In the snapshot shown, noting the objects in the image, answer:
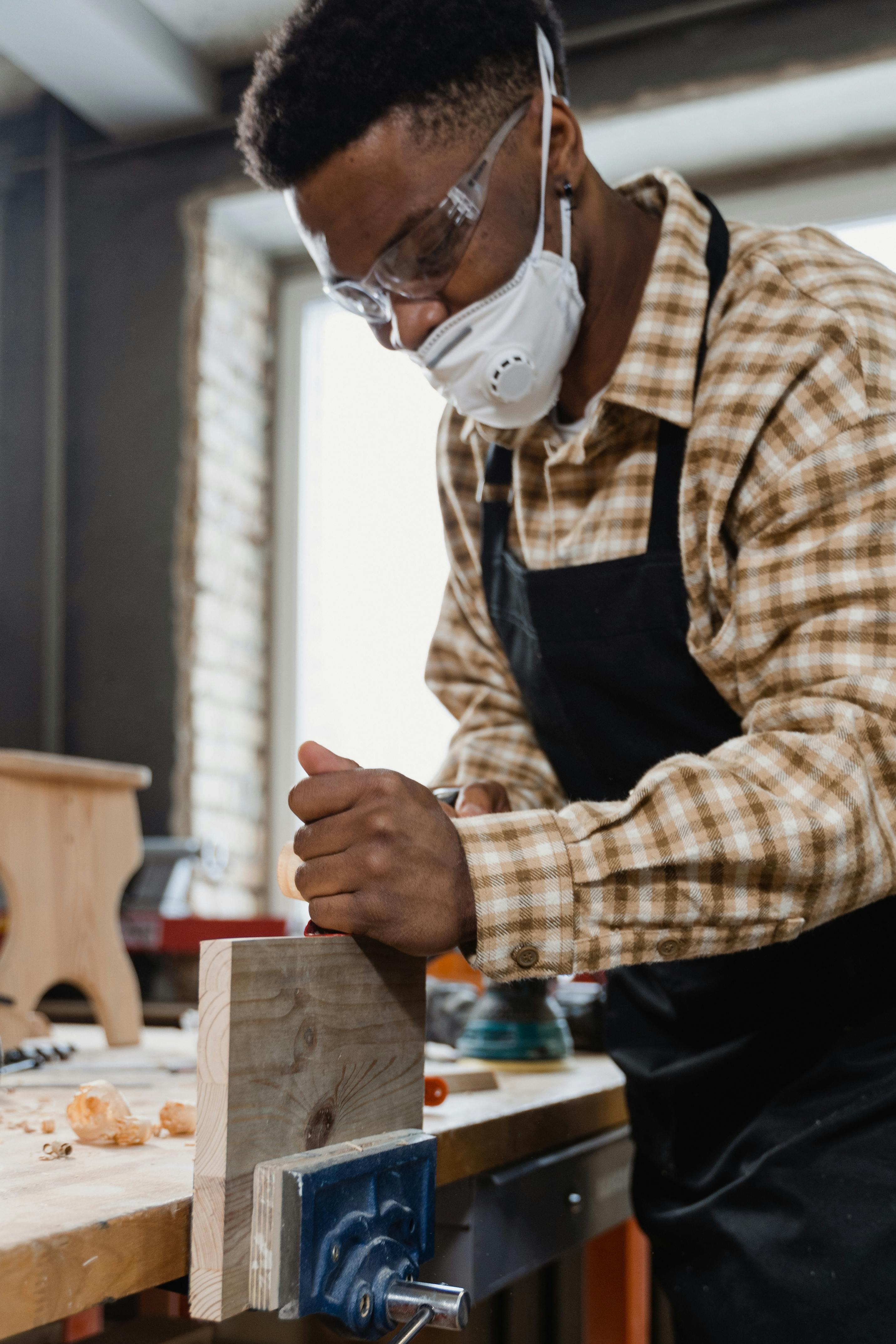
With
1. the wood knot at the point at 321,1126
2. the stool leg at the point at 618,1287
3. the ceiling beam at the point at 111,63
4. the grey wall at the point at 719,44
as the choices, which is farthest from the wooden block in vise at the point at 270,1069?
the ceiling beam at the point at 111,63

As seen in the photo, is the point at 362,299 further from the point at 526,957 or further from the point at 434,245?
the point at 526,957

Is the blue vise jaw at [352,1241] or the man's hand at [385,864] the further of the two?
the man's hand at [385,864]

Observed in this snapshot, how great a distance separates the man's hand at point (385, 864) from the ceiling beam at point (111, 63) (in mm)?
2590

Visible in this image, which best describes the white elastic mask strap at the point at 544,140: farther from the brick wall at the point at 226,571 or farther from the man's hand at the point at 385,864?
the brick wall at the point at 226,571

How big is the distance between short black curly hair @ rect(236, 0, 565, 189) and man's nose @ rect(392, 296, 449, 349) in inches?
5.7

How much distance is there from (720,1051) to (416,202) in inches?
31.9

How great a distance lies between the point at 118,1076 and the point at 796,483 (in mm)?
850

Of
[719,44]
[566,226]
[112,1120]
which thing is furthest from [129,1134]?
[719,44]

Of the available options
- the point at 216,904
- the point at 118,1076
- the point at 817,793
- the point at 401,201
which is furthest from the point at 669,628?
the point at 216,904

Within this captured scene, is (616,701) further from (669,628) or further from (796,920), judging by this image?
(796,920)

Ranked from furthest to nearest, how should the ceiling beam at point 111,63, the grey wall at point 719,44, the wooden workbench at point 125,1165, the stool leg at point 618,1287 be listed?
1. the ceiling beam at point 111,63
2. the grey wall at point 719,44
3. the stool leg at point 618,1287
4. the wooden workbench at point 125,1165

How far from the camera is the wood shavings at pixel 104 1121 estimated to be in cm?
84

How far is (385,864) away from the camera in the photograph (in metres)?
0.76

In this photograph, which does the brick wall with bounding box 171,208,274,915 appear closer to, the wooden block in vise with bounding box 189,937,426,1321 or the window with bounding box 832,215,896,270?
the window with bounding box 832,215,896,270
